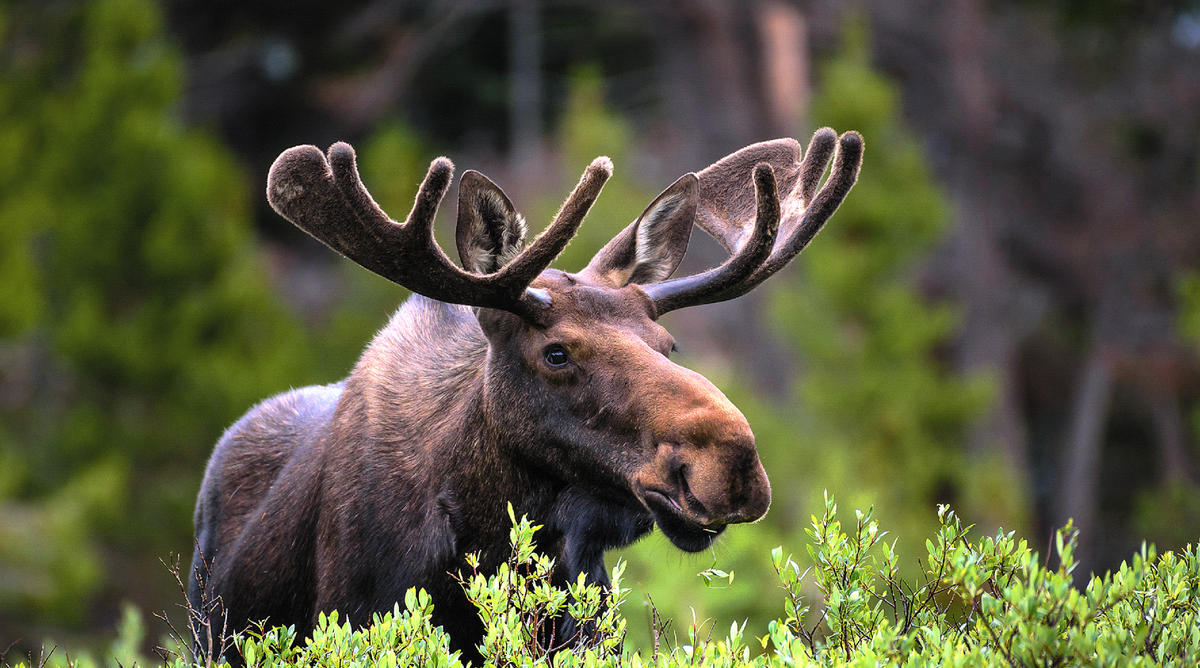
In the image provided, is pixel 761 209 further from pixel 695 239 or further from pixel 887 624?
pixel 695 239

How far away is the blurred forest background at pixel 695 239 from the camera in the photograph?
1812 cm

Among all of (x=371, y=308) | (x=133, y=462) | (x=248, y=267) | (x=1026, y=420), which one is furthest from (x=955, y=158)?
(x=133, y=462)

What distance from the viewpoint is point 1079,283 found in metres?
24.0

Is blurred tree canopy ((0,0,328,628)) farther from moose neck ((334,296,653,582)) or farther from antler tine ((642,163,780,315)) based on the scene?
antler tine ((642,163,780,315))

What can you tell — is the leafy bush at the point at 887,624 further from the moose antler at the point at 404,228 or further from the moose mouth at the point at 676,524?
the moose antler at the point at 404,228

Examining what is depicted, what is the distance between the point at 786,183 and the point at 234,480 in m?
2.31

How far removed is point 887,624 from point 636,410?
0.88m

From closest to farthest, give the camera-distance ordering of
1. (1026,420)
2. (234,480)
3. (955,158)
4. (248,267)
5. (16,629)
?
(234,480), (16,629), (248,267), (955,158), (1026,420)

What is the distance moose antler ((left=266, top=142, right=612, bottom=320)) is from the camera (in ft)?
12.3

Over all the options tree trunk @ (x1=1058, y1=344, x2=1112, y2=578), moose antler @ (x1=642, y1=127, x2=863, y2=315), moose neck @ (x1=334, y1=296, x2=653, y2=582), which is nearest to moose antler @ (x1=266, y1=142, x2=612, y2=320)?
moose neck @ (x1=334, y1=296, x2=653, y2=582)

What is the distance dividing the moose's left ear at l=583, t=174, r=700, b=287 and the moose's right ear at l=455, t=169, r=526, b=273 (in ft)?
1.03

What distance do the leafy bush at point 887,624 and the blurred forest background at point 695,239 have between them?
9.00 meters

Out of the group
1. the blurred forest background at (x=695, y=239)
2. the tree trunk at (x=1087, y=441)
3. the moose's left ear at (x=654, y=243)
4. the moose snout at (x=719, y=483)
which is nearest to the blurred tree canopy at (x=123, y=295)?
the blurred forest background at (x=695, y=239)

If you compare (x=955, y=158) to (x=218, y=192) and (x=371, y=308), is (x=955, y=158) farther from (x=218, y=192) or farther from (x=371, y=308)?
(x=218, y=192)
